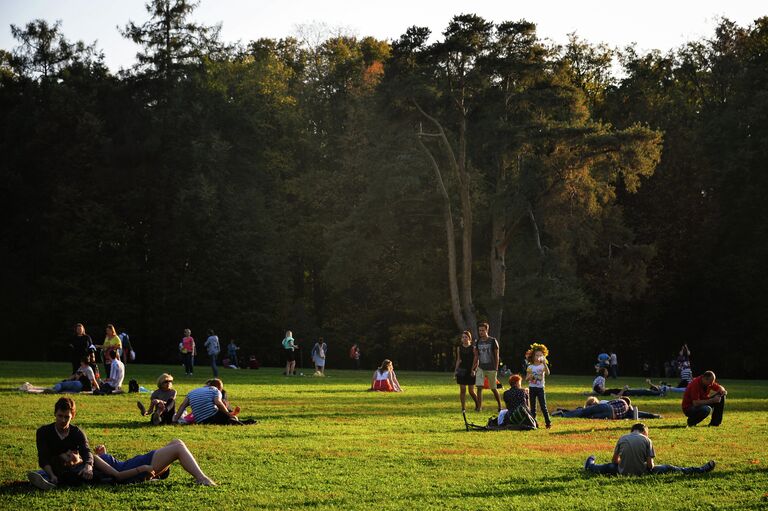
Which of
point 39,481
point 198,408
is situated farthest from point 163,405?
point 39,481

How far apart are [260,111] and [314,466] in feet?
192

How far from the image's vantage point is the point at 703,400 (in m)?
22.7

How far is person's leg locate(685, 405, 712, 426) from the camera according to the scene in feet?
74.0

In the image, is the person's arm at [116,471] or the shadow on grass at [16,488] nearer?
the shadow on grass at [16,488]

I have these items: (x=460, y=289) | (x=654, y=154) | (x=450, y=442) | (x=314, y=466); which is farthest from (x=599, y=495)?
(x=460, y=289)

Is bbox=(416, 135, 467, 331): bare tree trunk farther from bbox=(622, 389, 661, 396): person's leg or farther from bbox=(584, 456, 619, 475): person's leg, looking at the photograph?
bbox=(584, 456, 619, 475): person's leg

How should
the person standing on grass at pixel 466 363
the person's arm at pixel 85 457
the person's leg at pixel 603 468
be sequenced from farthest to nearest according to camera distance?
the person standing on grass at pixel 466 363 < the person's leg at pixel 603 468 < the person's arm at pixel 85 457

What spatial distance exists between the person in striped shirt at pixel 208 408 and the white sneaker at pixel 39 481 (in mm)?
8115

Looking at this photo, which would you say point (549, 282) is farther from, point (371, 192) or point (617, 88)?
point (617, 88)

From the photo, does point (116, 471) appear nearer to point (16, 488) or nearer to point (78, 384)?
point (16, 488)

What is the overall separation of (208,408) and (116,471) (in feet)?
25.3

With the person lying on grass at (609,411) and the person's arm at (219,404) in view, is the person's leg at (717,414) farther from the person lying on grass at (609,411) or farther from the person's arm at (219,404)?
the person's arm at (219,404)

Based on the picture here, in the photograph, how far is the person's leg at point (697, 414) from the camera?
2255 centimetres

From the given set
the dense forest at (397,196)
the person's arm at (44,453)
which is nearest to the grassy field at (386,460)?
the person's arm at (44,453)
